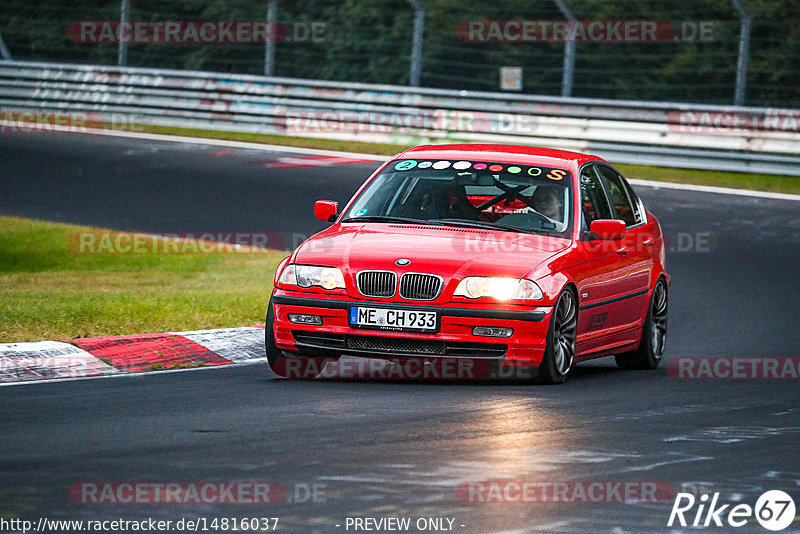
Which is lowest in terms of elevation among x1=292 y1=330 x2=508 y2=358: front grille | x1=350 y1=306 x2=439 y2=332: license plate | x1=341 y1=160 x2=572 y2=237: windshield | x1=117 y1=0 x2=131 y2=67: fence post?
x1=292 y1=330 x2=508 y2=358: front grille

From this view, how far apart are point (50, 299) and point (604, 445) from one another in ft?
21.7

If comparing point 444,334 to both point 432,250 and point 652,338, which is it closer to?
point 432,250

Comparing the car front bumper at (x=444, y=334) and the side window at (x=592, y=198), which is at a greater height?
the side window at (x=592, y=198)

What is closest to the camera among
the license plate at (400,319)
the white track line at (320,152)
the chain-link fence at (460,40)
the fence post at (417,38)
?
the license plate at (400,319)

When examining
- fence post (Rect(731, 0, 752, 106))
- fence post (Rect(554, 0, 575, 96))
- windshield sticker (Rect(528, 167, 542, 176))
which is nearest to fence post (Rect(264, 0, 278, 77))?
fence post (Rect(554, 0, 575, 96))

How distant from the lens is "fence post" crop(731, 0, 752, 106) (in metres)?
22.3

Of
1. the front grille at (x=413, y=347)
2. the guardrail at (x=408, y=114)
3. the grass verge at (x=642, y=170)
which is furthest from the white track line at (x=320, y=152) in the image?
the front grille at (x=413, y=347)

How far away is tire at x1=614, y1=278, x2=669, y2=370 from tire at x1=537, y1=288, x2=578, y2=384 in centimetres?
153

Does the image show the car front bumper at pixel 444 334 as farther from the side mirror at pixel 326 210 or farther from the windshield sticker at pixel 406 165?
the windshield sticker at pixel 406 165

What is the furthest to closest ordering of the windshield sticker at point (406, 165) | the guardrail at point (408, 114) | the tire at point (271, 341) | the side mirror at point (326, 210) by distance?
1. the guardrail at point (408, 114)
2. the windshield sticker at point (406, 165)
3. the side mirror at point (326, 210)
4. the tire at point (271, 341)

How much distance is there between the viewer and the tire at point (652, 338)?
35.6ft

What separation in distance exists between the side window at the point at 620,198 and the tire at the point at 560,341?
5.71 feet

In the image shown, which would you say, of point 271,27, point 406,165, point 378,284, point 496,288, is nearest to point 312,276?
point 378,284

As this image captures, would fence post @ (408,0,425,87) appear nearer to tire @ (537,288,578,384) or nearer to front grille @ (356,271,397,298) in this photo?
tire @ (537,288,578,384)
